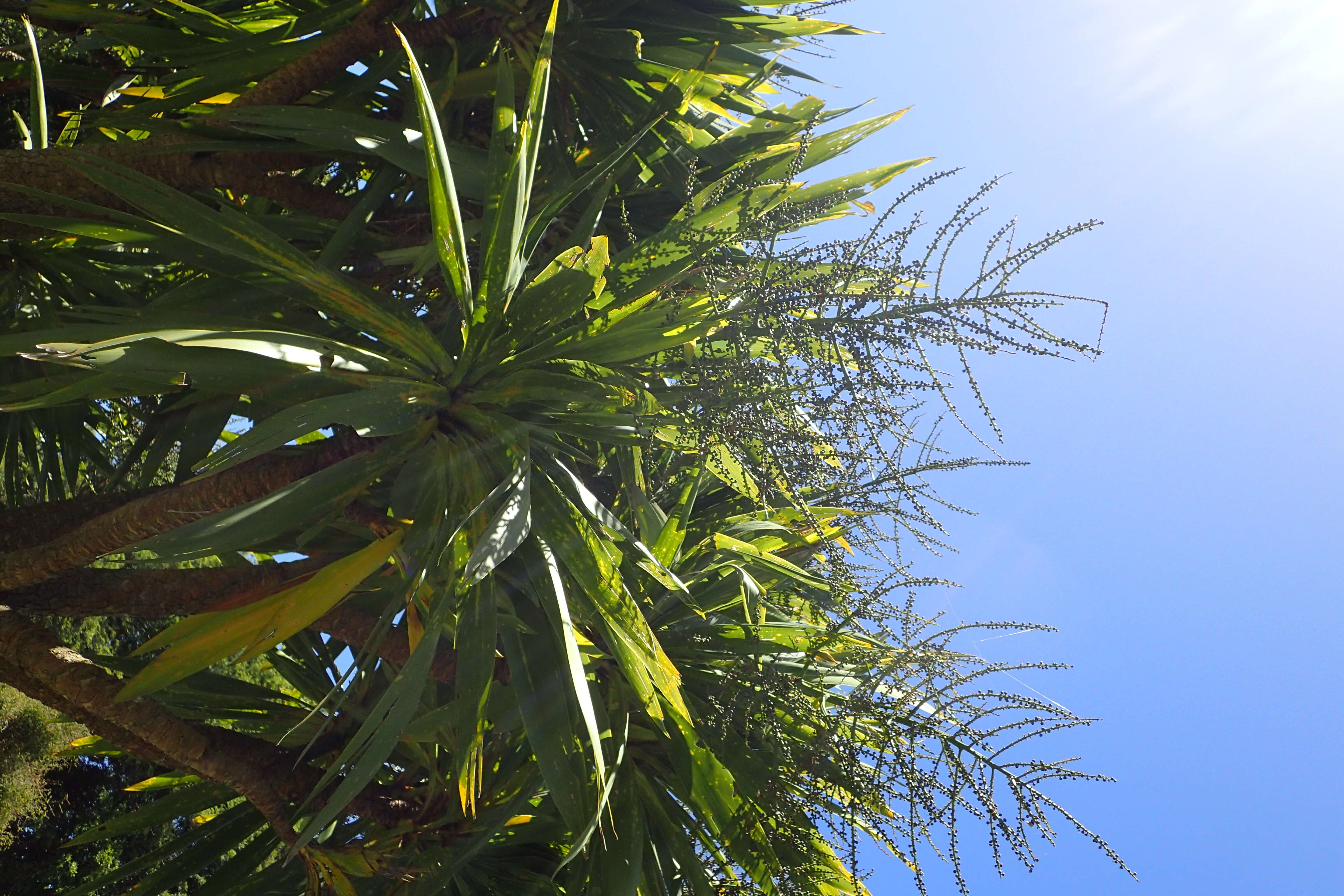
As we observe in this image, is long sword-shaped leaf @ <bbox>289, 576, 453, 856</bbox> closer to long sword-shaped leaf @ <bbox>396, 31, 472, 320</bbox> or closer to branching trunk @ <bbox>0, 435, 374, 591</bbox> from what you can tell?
branching trunk @ <bbox>0, 435, 374, 591</bbox>

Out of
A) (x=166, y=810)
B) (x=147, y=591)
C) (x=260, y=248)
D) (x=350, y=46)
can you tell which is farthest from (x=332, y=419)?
(x=166, y=810)

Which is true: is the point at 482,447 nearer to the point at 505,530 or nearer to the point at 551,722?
the point at 505,530

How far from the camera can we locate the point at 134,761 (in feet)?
16.4

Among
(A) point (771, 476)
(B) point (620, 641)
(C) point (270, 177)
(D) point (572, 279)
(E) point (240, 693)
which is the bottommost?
(E) point (240, 693)

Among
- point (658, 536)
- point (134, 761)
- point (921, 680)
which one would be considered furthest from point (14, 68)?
point (134, 761)

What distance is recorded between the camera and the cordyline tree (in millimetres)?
1225

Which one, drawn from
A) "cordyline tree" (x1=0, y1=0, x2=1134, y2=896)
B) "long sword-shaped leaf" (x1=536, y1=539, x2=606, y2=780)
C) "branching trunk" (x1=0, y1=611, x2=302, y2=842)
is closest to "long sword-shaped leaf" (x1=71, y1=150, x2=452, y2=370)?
"cordyline tree" (x1=0, y1=0, x2=1134, y2=896)

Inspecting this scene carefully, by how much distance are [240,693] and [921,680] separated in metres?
1.61

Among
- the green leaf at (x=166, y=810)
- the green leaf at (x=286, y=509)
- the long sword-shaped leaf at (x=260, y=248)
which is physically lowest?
the green leaf at (x=166, y=810)

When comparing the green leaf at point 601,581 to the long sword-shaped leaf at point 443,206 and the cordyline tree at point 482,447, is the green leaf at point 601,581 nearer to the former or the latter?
the cordyline tree at point 482,447

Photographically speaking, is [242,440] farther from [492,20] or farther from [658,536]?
[492,20]

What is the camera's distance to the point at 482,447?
130cm

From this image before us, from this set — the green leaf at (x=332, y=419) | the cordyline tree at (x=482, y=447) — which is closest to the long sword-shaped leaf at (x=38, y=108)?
the cordyline tree at (x=482, y=447)

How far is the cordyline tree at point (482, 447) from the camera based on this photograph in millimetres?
1225
